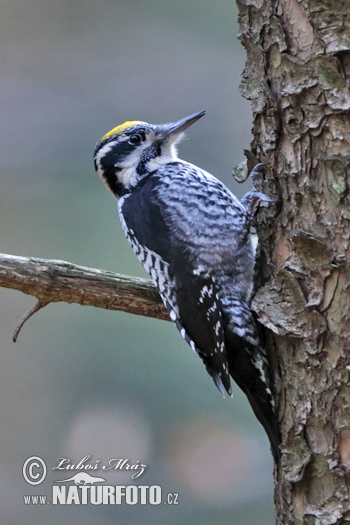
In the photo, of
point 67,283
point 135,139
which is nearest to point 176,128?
point 135,139

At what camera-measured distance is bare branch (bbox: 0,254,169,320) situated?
1.75 m

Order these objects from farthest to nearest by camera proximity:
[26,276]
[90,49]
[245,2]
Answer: [90,49]
[26,276]
[245,2]

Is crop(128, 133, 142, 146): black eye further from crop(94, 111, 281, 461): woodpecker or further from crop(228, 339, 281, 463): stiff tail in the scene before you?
crop(228, 339, 281, 463): stiff tail

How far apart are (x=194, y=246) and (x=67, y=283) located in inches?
18.8

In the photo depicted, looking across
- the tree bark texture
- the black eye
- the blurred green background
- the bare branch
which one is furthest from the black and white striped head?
the blurred green background

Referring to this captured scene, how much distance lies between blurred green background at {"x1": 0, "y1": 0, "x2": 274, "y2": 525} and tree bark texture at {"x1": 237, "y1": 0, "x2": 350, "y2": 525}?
2298 millimetres

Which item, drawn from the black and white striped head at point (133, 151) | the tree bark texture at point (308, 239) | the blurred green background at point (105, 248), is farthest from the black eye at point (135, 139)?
the blurred green background at point (105, 248)

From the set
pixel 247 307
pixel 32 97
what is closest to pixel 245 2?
pixel 247 307

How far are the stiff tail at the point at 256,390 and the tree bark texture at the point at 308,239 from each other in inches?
1.8

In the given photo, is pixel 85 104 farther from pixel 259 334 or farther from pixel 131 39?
pixel 259 334

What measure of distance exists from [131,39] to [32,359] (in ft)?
7.74

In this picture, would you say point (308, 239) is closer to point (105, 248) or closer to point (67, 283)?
point (67, 283)

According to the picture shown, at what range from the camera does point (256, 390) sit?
1692 millimetres

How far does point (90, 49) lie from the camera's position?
14.0 ft
